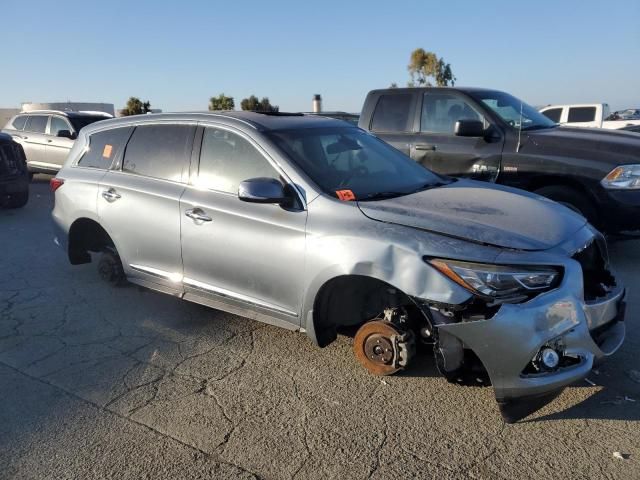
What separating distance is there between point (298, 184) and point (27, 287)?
3.47 m

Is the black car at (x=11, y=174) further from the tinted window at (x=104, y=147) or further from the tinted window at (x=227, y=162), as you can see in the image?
the tinted window at (x=227, y=162)

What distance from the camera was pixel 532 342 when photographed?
2838 mm

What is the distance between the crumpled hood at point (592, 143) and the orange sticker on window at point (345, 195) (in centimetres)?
338

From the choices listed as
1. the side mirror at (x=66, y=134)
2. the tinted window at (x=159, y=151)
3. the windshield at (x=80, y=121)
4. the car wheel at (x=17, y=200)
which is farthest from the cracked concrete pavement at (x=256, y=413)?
the windshield at (x=80, y=121)

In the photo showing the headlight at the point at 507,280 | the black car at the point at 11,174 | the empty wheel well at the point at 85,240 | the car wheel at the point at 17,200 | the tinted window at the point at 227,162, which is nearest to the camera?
the headlight at the point at 507,280

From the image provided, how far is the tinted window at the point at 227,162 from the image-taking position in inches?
157

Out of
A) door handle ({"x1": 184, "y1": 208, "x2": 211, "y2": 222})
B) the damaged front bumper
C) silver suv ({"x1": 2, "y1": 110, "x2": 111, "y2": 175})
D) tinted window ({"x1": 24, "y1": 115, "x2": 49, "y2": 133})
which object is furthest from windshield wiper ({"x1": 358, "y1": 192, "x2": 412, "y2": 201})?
tinted window ({"x1": 24, "y1": 115, "x2": 49, "y2": 133})

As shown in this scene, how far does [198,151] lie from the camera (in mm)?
4383

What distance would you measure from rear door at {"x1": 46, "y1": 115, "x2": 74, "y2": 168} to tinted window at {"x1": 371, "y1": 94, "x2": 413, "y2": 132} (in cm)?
768

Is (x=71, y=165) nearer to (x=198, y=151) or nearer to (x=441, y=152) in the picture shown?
(x=198, y=151)

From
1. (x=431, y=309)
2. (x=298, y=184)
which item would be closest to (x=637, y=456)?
(x=431, y=309)

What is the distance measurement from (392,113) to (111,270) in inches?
164

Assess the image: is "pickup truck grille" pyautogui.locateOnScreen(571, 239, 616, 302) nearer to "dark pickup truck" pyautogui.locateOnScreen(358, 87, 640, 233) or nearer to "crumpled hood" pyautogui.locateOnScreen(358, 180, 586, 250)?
"crumpled hood" pyautogui.locateOnScreen(358, 180, 586, 250)

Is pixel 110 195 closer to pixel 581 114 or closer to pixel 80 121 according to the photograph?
pixel 80 121
